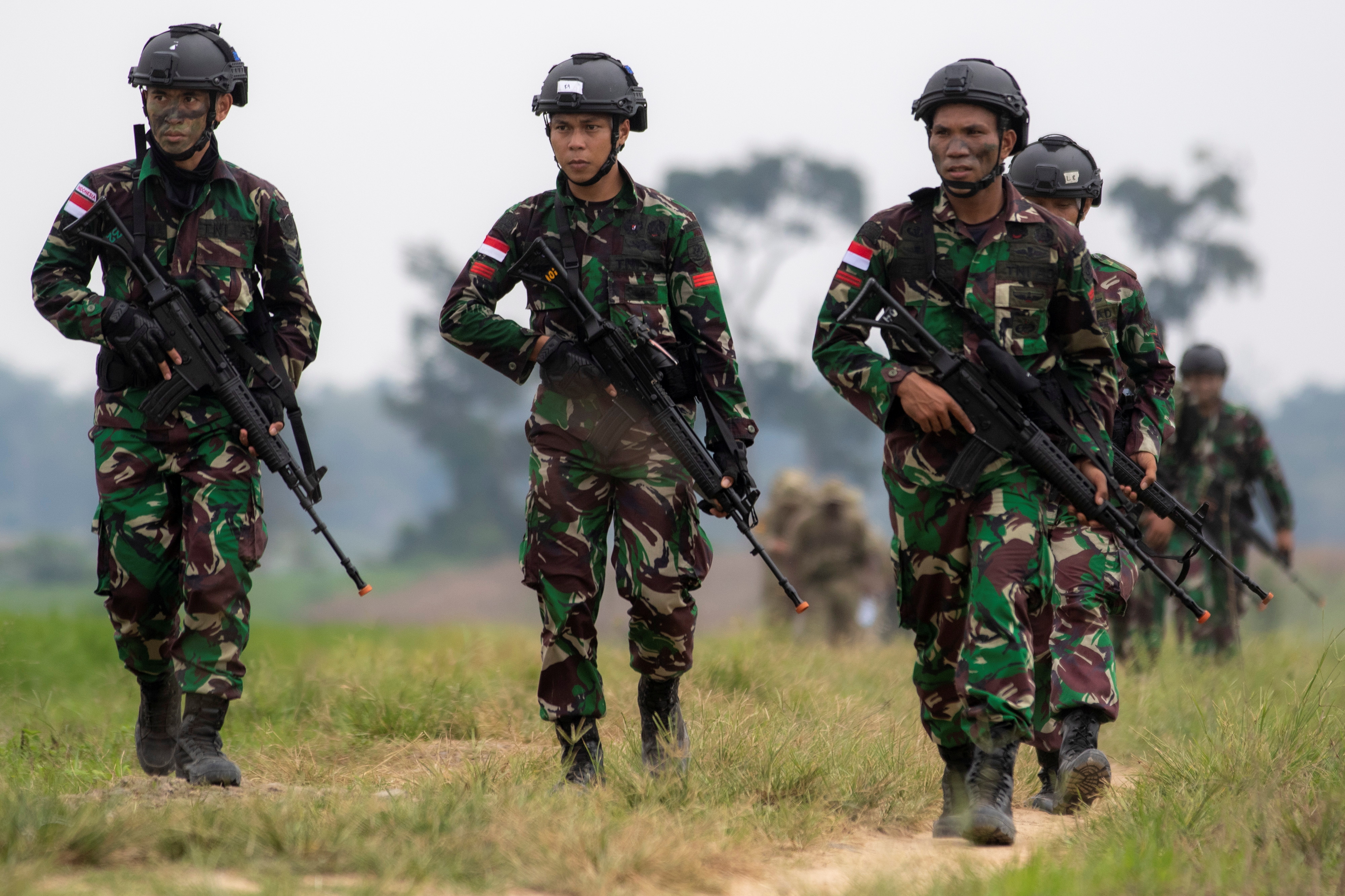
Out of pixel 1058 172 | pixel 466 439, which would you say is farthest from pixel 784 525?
pixel 466 439

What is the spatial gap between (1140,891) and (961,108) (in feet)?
8.15

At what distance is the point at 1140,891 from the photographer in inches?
152

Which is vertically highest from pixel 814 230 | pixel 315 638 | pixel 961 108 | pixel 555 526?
pixel 814 230

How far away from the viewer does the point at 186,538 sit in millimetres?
5488

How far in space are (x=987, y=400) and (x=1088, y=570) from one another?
1388mm

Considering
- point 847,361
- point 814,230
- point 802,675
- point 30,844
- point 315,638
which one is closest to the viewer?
point 30,844

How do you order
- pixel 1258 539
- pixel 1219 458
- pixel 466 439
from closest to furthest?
pixel 1219 458, pixel 1258 539, pixel 466 439

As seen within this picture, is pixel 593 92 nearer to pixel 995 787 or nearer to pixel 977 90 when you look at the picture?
pixel 977 90

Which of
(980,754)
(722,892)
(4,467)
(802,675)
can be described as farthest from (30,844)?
(4,467)

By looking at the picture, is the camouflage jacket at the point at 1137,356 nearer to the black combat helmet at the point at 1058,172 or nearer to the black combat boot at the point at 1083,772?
the black combat helmet at the point at 1058,172

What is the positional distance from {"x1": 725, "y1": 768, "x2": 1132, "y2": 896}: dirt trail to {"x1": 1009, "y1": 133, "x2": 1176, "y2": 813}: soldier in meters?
0.48

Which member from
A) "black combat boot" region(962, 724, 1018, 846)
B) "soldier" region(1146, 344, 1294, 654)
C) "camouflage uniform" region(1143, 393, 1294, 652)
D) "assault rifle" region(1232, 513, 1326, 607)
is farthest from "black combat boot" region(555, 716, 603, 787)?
"assault rifle" region(1232, 513, 1326, 607)

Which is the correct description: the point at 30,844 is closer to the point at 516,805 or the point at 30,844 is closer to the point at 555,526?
the point at 516,805

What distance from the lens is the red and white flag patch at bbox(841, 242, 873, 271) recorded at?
5199 millimetres
